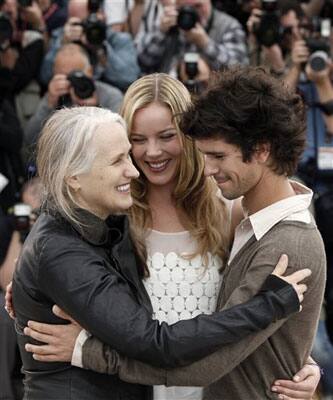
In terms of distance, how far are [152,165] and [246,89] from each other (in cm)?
50

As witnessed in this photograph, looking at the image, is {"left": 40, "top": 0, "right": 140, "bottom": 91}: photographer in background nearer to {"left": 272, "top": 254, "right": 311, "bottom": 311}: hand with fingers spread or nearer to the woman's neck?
Answer: the woman's neck

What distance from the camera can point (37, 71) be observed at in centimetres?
504

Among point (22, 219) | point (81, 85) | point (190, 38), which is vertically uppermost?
point (190, 38)

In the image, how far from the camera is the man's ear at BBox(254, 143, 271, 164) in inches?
89.1

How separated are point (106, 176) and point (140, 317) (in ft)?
1.25

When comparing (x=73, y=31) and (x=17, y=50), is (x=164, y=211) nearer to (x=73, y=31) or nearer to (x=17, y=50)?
(x=73, y=31)

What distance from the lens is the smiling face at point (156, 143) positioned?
264 cm

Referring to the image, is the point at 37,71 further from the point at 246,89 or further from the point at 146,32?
the point at 246,89

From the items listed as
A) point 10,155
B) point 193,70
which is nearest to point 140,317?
point 193,70

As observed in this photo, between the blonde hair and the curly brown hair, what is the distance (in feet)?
1.08

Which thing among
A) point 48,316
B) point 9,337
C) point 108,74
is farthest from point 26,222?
point 48,316

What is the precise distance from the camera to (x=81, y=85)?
4551 mm

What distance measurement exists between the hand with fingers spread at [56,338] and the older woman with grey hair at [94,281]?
3 cm

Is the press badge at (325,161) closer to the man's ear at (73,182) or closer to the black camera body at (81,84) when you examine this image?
the black camera body at (81,84)
